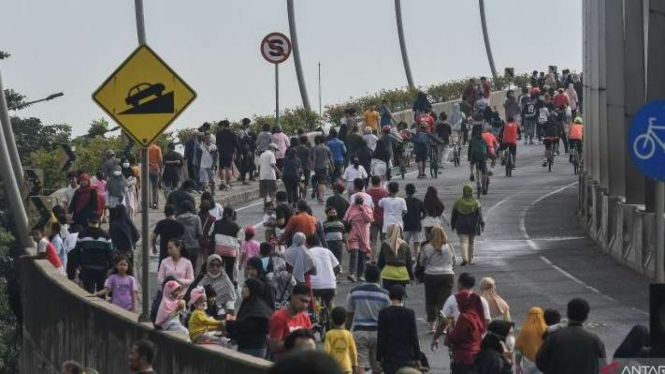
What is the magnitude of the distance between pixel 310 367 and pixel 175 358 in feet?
32.8

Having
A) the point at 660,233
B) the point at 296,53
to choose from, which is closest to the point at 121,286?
the point at 660,233

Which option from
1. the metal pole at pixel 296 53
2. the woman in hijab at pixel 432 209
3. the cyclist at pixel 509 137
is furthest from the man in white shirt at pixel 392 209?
the metal pole at pixel 296 53

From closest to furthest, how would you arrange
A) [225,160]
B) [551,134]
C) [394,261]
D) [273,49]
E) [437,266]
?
[394,261]
[437,266]
[273,49]
[225,160]
[551,134]

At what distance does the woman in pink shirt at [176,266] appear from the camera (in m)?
20.7

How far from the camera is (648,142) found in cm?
1282

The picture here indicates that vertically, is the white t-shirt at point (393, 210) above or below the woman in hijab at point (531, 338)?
below

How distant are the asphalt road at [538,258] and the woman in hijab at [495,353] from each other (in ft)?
15.6

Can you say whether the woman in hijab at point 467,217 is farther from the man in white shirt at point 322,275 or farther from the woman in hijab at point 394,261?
the man in white shirt at point 322,275

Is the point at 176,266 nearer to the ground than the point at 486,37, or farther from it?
nearer to the ground

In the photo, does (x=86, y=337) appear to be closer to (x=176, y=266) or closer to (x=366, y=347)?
(x=176, y=266)

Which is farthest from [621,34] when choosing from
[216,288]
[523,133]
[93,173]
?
[523,133]

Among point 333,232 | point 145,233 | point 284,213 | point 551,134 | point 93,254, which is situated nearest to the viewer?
point 145,233

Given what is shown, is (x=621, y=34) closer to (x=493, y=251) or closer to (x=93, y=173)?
(x=493, y=251)

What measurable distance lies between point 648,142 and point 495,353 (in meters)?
2.30
